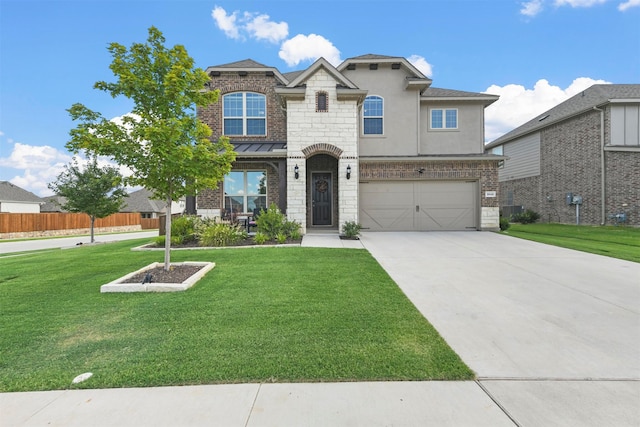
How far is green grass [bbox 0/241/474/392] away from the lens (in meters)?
2.83

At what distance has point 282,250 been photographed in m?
9.01

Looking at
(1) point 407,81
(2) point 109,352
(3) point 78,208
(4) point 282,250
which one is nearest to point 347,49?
(1) point 407,81

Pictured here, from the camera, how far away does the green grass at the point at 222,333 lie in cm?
283

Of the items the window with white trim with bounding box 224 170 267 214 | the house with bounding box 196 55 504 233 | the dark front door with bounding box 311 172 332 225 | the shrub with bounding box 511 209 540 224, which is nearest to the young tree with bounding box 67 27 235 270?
the house with bounding box 196 55 504 233

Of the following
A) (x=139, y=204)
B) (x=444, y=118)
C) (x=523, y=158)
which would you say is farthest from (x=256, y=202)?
(x=139, y=204)

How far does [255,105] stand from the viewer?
14.8 meters

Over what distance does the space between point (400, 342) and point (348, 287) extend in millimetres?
2113

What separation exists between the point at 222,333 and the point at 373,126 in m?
13.2

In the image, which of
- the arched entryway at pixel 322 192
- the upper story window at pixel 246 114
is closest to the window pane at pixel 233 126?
the upper story window at pixel 246 114

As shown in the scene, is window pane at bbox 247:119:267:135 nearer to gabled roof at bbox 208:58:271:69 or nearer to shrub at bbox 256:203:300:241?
gabled roof at bbox 208:58:271:69

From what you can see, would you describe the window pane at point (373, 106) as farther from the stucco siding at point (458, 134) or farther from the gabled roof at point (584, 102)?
the gabled roof at point (584, 102)

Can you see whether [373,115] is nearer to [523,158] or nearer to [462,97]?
[462,97]

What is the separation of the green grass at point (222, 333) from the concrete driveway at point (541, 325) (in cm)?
42

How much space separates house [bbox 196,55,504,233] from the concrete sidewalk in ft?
27.4
